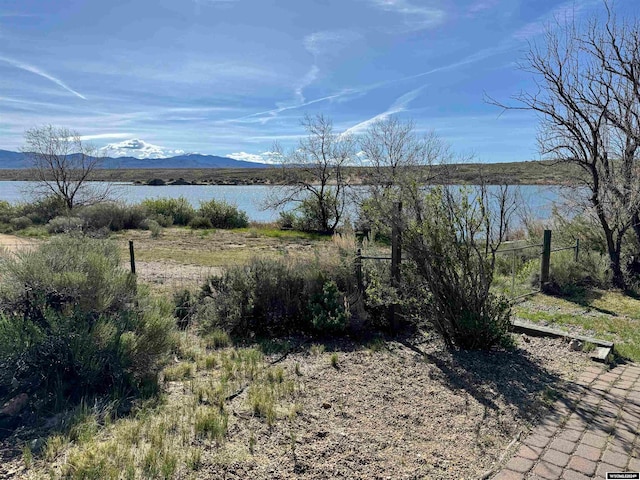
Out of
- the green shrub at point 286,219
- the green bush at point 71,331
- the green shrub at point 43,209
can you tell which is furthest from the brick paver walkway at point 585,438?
the green shrub at point 43,209

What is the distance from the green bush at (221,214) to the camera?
82.9 ft

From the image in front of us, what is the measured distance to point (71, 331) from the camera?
12.1 ft

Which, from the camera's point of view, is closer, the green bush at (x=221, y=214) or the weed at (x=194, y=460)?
the weed at (x=194, y=460)

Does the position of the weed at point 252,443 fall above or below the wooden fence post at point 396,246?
below

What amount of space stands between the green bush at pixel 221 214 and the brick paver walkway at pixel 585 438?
2284 centimetres

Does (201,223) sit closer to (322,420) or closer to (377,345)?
(377,345)

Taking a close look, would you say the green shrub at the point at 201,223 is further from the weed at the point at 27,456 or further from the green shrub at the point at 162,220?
the weed at the point at 27,456

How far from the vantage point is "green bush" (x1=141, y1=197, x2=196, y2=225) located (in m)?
26.1

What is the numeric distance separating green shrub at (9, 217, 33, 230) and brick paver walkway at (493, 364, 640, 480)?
81.8 feet

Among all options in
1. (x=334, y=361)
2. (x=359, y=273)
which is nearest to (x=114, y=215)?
(x=359, y=273)

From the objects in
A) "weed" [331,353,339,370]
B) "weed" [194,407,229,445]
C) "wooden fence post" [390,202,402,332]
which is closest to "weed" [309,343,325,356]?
"weed" [331,353,339,370]

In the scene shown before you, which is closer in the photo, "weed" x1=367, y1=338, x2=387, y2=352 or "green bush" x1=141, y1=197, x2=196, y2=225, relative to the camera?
"weed" x1=367, y1=338, x2=387, y2=352

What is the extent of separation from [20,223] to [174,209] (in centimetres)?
769

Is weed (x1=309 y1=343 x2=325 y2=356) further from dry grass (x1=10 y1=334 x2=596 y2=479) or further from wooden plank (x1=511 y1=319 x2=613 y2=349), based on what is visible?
wooden plank (x1=511 y1=319 x2=613 y2=349)
